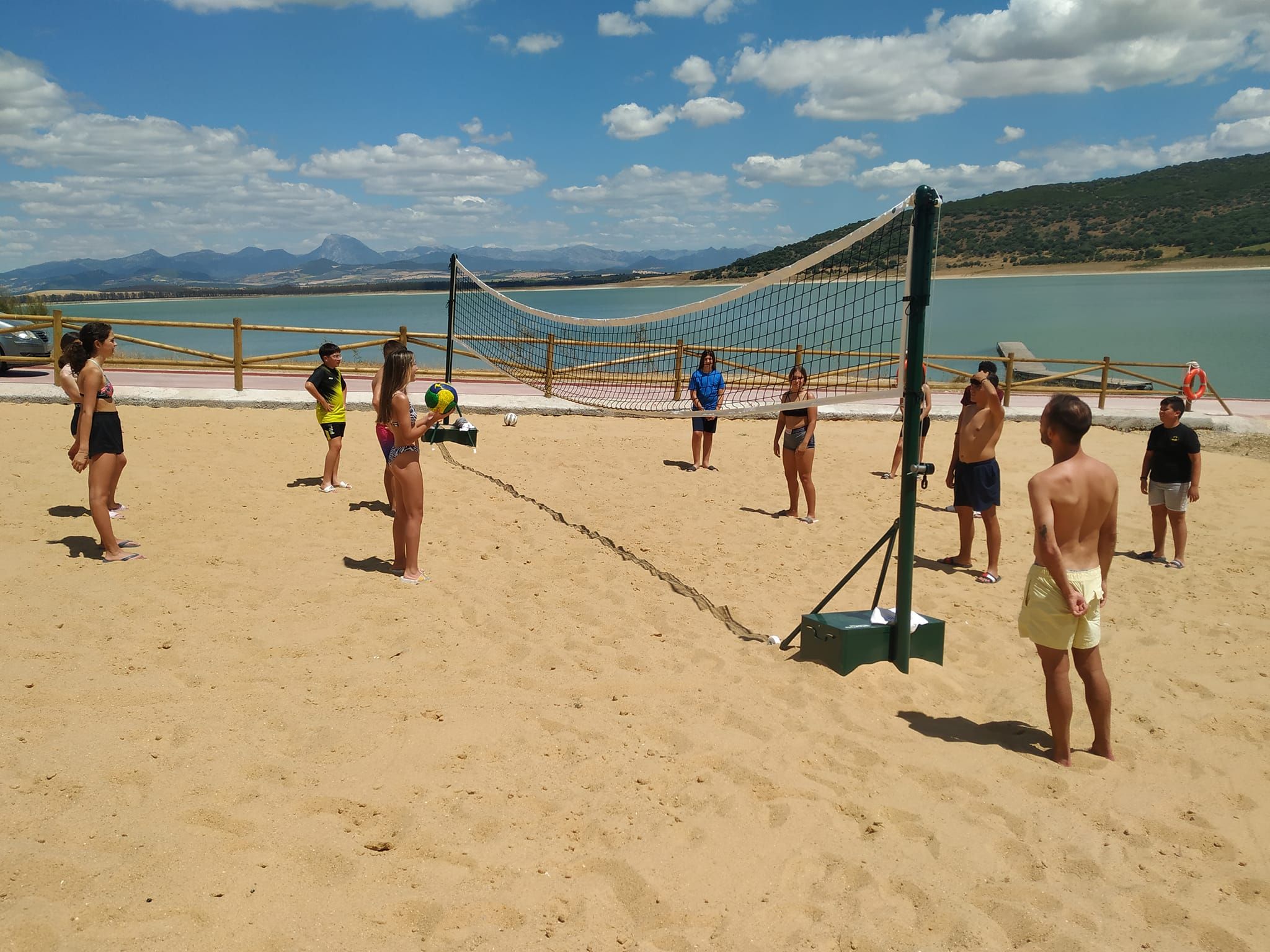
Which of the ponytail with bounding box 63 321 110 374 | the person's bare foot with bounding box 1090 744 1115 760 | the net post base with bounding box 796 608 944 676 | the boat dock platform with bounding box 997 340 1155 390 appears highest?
the ponytail with bounding box 63 321 110 374

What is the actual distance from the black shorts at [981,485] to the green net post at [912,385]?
247cm

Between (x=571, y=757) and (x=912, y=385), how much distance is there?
7.68 ft

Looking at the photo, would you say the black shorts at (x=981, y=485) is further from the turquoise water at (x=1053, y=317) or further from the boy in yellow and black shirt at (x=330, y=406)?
the boy in yellow and black shirt at (x=330, y=406)

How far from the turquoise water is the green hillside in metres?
3.47

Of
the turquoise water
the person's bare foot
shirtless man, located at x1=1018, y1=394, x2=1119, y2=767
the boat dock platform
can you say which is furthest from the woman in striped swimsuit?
the boat dock platform

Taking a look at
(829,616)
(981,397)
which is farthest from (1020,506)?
(829,616)

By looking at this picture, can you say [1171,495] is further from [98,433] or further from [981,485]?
[98,433]

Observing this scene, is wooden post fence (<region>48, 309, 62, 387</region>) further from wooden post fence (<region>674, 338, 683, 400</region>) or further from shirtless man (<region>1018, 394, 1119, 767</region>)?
shirtless man (<region>1018, 394, 1119, 767</region>)

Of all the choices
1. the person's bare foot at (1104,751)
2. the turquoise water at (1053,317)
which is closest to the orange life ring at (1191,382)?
the turquoise water at (1053,317)

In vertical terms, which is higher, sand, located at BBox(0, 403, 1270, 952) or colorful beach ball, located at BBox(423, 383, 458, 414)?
colorful beach ball, located at BBox(423, 383, 458, 414)

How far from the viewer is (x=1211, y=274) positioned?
92938mm

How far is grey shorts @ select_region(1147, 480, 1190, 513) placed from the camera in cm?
711

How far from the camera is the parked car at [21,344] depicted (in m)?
16.2

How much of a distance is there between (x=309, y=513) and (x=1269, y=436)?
1445cm
